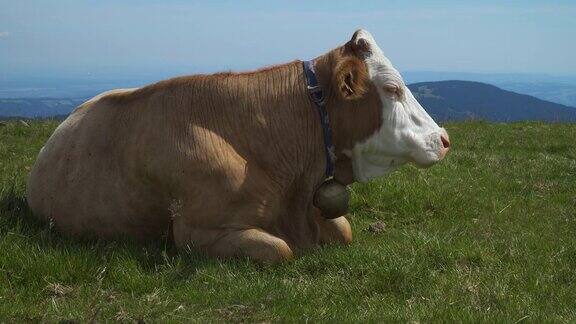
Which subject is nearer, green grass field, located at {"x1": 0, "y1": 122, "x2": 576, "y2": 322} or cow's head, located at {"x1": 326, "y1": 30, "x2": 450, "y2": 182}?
green grass field, located at {"x1": 0, "y1": 122, "x2": 576, "y2": 322}

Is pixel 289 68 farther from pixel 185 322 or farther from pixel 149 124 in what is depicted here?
pixel 185 322

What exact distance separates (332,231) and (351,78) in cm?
165

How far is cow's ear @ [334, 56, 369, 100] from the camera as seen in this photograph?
6.58 m

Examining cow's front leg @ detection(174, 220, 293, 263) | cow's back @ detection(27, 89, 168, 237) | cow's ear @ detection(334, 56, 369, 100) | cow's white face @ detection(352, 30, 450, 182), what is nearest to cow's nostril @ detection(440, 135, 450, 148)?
cow's white face @ detection(352, 30, 450, 182)

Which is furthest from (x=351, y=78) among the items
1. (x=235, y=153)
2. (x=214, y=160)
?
(x=214, y=160)

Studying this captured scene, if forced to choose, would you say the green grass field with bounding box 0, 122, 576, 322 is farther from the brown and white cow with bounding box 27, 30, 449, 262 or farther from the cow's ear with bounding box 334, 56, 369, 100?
the cow's ear with bounding box 334, 56, 369, 100

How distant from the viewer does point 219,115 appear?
22.0 feet

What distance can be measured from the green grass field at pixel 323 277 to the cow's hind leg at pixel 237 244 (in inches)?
4.2

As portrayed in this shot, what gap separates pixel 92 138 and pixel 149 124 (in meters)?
0.67

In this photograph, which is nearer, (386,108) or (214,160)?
(214,160)

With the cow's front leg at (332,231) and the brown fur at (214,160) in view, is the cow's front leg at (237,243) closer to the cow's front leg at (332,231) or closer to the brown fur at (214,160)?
the brown fur at (214,160)

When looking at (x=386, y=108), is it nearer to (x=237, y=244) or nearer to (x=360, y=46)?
(x=360, y=46)

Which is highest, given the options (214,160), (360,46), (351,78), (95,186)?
(360,46)

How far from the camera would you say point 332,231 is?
739 cm
